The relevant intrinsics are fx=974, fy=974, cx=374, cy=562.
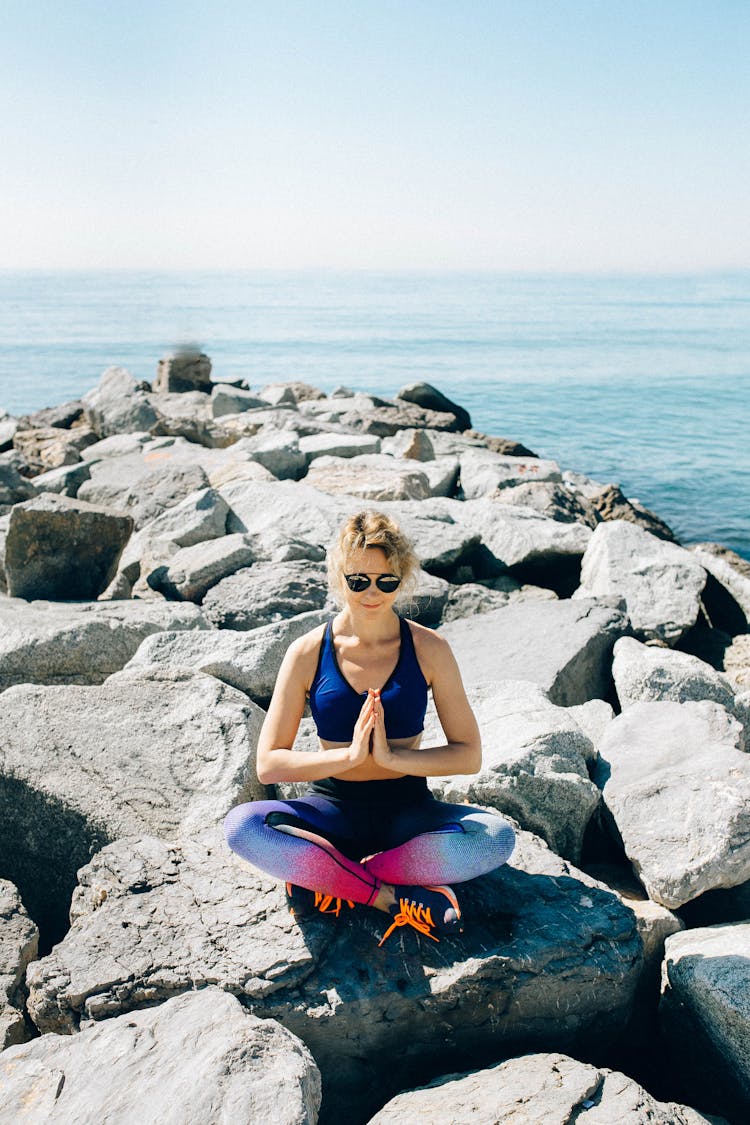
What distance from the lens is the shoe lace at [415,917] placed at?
10.6 feet

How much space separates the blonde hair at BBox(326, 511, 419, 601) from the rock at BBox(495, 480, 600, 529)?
6553 millimetres

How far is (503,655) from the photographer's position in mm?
6004

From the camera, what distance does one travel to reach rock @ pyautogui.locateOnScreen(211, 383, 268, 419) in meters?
17.5

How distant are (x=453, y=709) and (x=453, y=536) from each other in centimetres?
443

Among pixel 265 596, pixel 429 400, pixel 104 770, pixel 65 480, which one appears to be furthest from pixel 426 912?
pixel 429 400

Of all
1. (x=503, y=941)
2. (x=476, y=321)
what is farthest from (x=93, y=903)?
(x=476, y=321)

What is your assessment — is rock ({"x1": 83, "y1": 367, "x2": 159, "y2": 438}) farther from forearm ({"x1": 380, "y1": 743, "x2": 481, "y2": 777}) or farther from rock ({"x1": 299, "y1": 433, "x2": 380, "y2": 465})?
forearm ({"x1": 380, "y1": 743, "x2": 481, "y2": 777})

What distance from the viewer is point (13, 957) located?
3.46 m

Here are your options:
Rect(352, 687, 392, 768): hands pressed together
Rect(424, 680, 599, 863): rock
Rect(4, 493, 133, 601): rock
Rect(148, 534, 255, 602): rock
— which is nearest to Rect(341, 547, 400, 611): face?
Rect(352, 687, 392, 768): hands pressed together

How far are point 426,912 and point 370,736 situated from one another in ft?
2.04

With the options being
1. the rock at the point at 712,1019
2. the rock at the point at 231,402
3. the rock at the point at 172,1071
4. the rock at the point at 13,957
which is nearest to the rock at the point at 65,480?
the rock at the point at 231,402

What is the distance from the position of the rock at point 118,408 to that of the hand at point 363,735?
40.8 ft

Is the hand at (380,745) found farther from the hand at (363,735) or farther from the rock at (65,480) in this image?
the rock at (65,480)

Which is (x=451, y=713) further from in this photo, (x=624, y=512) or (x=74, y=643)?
(x=624, y=512)
